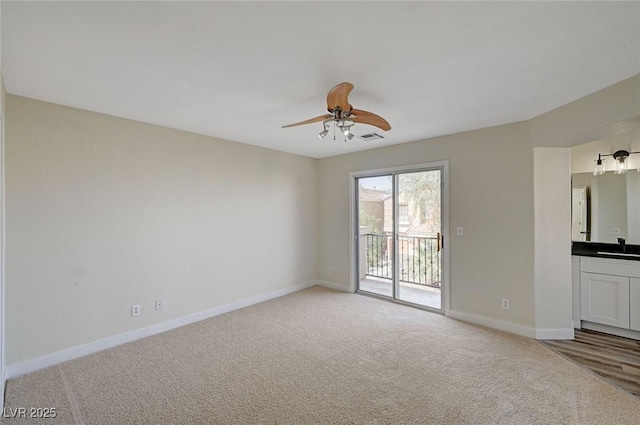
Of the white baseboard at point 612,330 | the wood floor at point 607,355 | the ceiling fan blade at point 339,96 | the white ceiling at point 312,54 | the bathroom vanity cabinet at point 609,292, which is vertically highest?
the white ceiling at point 312,54

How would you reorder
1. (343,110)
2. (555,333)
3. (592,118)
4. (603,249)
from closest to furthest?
1. (343,110)
2. (592,118)
3. (555,333)
4. (603,249)

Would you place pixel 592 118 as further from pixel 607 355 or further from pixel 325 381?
pixel 325 381

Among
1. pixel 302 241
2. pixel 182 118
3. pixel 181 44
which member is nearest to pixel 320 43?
pixel 181 44

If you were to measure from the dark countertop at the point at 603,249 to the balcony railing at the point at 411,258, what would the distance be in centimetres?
165

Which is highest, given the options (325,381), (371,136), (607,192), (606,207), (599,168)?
(371,136)

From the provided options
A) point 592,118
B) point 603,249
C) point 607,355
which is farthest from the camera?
point 603,249

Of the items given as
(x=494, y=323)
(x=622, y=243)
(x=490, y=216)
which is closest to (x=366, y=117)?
(x=490, y=216)

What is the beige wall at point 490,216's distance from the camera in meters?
3.15

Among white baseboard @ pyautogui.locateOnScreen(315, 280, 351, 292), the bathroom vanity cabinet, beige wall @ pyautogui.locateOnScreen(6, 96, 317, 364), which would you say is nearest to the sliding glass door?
white baseboard @ pyautogui.locateOnScreen(315, 280, 351, 292)

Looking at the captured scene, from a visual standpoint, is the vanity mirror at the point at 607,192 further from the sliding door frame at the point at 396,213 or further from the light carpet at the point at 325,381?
the light carpet at the point at 325,381

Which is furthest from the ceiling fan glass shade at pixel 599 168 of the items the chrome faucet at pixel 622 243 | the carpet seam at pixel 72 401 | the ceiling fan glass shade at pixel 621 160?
the carpet seam at pixel 72 401

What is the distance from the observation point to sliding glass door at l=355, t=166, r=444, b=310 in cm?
399

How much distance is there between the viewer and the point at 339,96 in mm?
2074

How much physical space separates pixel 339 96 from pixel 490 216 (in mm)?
2550
